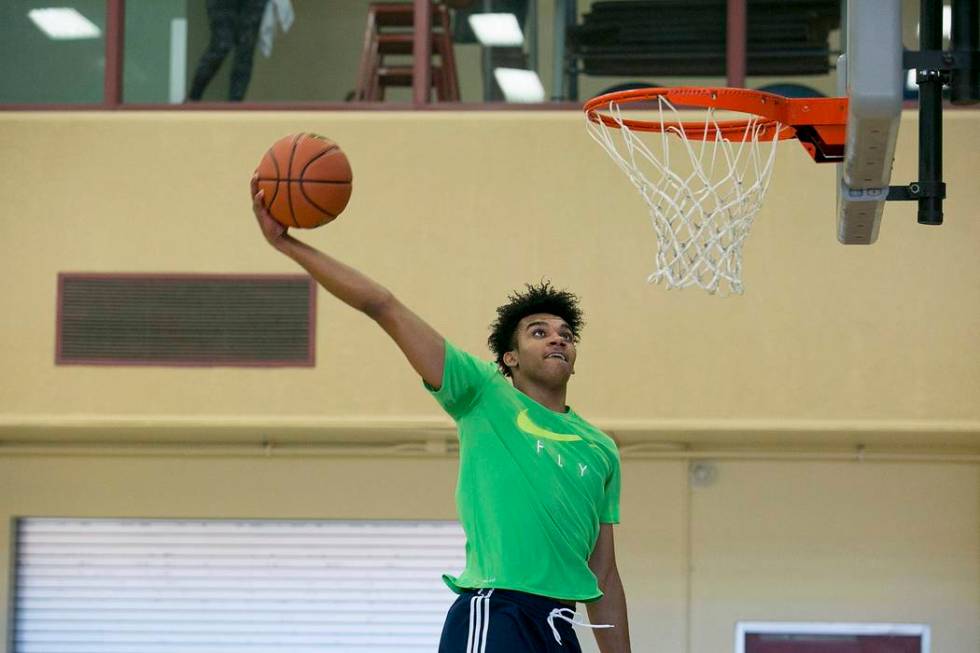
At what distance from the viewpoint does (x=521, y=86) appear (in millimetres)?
8648

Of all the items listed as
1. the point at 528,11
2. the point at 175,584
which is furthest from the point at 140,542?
the point at 528,11

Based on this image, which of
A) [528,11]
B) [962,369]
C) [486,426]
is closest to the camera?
[486,426]

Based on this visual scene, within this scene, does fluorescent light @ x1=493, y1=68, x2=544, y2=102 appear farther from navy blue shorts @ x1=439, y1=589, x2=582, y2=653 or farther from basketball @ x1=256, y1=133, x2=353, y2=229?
navy blue shorts @ x1=439, y1=589, x2=582, y2=653

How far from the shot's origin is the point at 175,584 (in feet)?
29.5

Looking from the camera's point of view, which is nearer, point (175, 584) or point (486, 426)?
point (486, 426)

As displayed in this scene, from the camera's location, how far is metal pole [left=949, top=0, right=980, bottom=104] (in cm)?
509

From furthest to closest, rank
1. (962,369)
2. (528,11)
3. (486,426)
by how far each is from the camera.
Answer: (528,11) → (962,369) → (486,426)

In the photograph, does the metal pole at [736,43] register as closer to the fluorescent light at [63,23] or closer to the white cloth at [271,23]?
the white cloth at [271,23]

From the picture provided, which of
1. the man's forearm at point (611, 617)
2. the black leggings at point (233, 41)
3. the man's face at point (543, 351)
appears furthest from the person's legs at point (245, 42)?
the man's forearm at point (611, 617)

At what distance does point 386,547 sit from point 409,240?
1.84 metres

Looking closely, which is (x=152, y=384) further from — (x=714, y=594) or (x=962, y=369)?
(x=962, y=369)

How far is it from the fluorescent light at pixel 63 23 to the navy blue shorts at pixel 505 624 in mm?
5387

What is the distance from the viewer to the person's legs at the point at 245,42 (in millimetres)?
8789

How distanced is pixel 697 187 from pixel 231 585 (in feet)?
11.9
